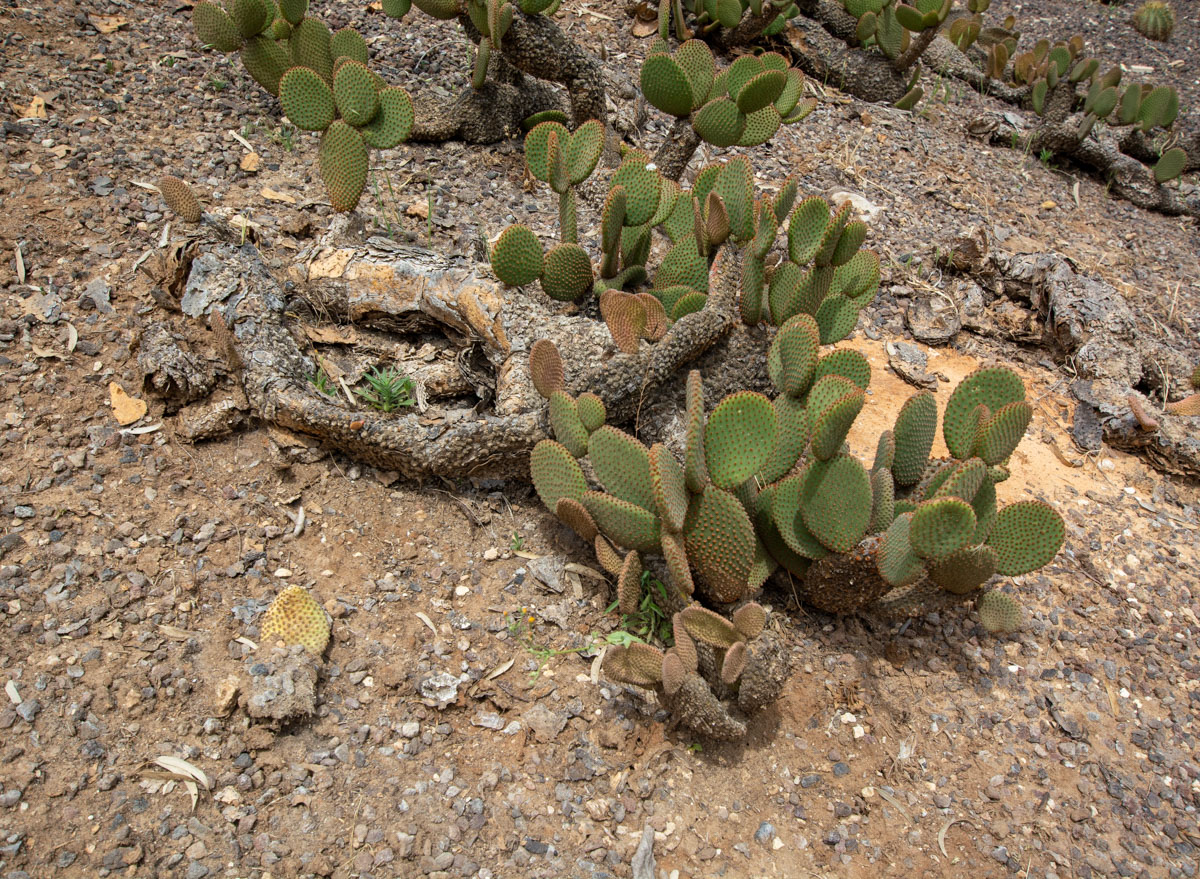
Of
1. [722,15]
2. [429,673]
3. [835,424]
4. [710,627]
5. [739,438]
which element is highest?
[722,15]

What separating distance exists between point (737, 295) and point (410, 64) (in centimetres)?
235

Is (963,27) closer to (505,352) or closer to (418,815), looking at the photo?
(505,352)

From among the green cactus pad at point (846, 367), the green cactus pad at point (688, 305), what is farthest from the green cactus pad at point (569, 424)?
the green cactus pad at point (846, 367)

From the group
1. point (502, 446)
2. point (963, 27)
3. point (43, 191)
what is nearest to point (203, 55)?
point (43, 191)

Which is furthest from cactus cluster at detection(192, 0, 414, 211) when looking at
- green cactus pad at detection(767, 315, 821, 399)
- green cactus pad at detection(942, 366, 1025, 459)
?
green cactus pad at detection(942, 366, 1025, 459)

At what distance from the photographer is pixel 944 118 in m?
5.11

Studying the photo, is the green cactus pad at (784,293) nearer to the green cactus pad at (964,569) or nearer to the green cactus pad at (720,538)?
the green cactus pad at (720,538)

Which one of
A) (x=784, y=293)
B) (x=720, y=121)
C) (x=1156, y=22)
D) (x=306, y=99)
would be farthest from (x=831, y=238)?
(x=1156, y=22)

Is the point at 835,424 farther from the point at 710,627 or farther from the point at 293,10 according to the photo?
the point at 293,10

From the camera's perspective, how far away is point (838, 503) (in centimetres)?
204

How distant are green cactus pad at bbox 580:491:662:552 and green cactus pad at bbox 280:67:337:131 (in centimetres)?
174

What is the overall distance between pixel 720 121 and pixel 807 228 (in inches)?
29.8

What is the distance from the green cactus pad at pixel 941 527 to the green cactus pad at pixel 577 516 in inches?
32.6

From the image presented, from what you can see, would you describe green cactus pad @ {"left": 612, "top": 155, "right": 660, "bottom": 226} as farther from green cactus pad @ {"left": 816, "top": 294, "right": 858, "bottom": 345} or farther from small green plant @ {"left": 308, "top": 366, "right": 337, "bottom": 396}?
small green plant @ {"left": 308, "top": 366, "right": 337, "bottom": 396}
